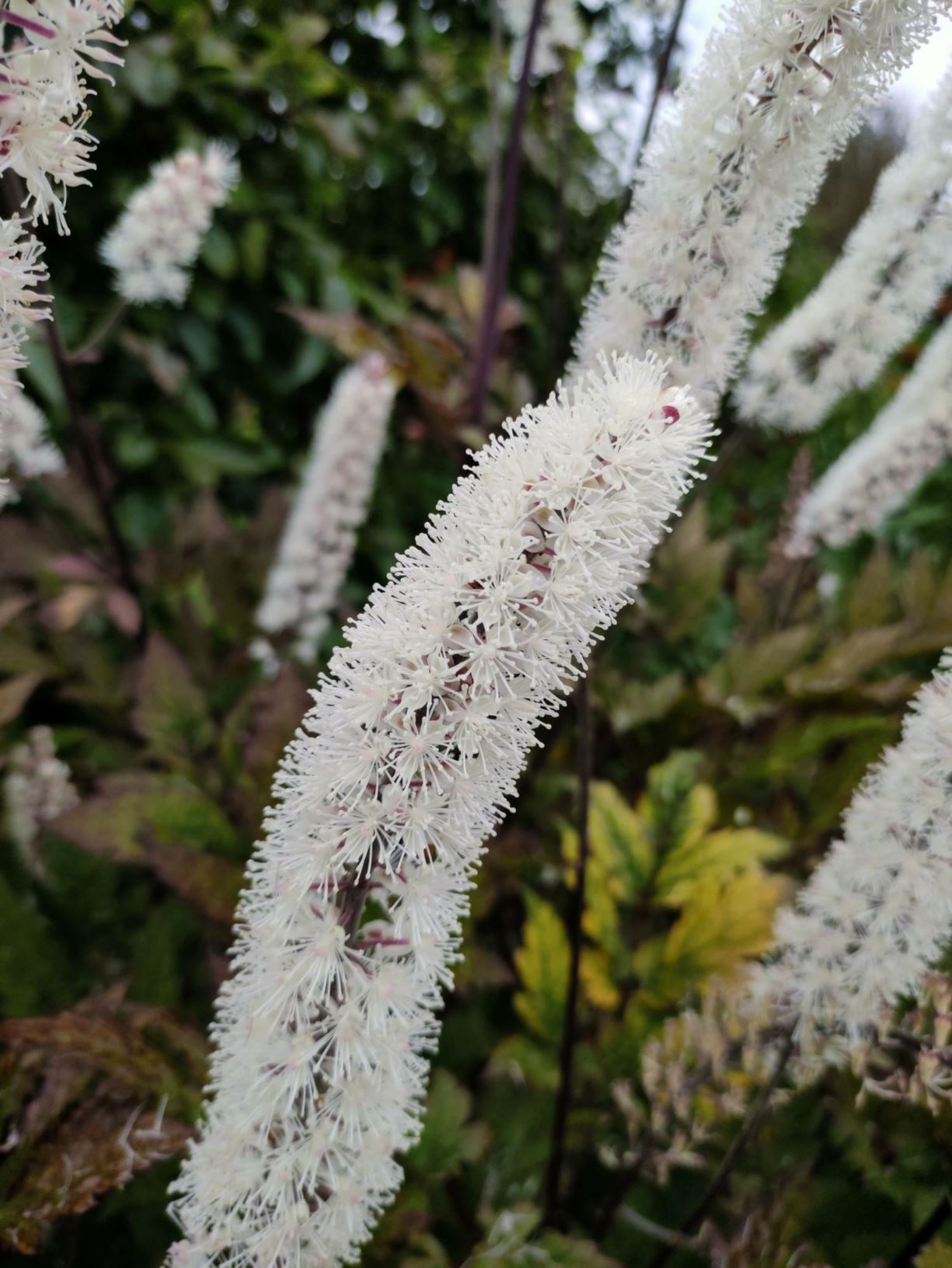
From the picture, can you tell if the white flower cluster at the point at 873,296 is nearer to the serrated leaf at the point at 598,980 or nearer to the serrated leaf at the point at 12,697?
the serrated leaf at the point at 598,980

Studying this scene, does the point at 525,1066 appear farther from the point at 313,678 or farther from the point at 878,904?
the point at 313,678

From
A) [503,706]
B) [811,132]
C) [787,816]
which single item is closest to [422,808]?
[503,706]

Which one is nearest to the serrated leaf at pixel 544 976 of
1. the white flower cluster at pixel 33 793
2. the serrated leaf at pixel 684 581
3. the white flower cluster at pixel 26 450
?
the white flower cluster at pixel 33 793

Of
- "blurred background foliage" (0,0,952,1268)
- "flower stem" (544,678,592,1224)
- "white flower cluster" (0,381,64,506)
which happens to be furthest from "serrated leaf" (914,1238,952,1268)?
"white flower cluster" (0,381,64,506)

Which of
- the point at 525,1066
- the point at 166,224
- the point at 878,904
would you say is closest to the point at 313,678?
the point at 525,1066

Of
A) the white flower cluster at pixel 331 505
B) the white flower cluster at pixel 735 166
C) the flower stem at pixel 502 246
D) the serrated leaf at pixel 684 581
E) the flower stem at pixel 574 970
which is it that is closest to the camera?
the white flower cluster at pixel 735 166

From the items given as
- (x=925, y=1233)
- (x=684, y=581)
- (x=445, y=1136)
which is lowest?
(x=445, y=1136)
